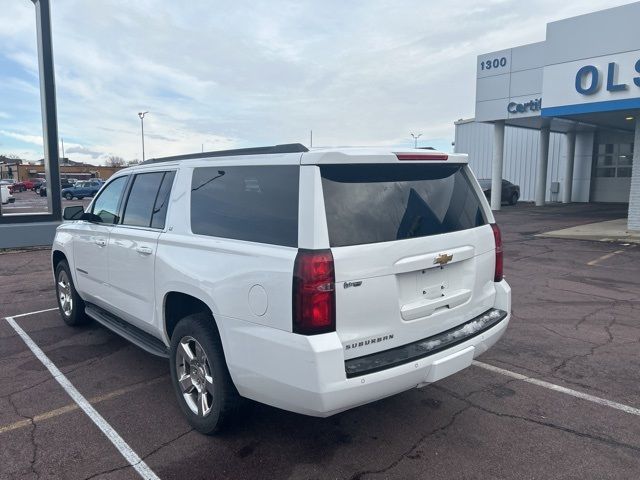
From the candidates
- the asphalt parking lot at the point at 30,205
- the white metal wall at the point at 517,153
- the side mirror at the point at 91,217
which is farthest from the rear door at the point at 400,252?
the white metal wall at the point at 517,153

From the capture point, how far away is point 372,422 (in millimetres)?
3543

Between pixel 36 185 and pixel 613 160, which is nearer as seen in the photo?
pixel 613 160

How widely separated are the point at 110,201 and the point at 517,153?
29.8m

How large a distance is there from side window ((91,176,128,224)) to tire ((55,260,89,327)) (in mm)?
1046

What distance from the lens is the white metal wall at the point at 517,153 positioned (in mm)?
28594

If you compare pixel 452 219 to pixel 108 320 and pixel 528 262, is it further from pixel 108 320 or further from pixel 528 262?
pixel 528 262

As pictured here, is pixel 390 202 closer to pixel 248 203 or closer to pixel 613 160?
pixel 248 203

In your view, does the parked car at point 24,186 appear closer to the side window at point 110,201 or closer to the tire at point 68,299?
the tire at point 68,299

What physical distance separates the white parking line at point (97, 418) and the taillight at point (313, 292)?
4.57ft

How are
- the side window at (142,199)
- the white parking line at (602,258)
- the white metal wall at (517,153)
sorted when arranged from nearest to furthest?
the side window at (142,199) → the white parking line at (602,258) → the white metal wall at (517,153)

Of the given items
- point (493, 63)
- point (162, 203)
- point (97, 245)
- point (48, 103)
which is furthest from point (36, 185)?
point (162, 203)

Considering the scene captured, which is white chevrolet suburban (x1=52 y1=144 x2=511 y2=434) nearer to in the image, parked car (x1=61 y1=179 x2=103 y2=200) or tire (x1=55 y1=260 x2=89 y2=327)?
A: tire (x1=55 y1=260 x2=89 y2=327)

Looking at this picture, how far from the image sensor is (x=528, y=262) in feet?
33.3

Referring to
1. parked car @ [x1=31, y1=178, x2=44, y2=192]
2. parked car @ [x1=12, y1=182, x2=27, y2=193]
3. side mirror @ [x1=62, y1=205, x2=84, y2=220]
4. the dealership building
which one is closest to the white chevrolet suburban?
side mirror @ [x1=62, y1=205, x2=84, y2=220]
